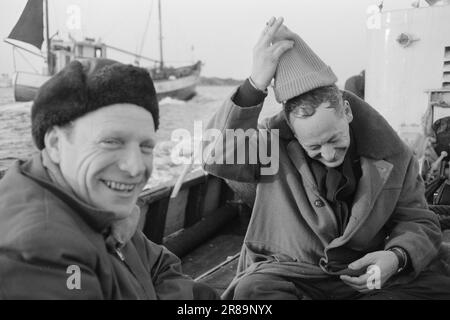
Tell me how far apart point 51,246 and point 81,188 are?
0.25 meters

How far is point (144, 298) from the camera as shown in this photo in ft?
5.36

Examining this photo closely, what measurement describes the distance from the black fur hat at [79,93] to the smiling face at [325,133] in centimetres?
87

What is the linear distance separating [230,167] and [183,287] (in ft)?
2.28

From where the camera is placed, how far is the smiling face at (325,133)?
7.07ft

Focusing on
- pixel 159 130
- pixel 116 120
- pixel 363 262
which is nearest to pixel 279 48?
pixel 116 120

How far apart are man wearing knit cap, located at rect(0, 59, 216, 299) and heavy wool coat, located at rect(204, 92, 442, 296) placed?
754 mm

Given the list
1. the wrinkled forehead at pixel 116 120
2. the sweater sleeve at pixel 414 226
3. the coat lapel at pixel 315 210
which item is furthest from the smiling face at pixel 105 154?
the sweater sleeve at pixel 414 226

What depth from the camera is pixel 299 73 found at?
7.04 feet

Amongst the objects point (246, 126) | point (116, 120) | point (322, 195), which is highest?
point (116, 120)

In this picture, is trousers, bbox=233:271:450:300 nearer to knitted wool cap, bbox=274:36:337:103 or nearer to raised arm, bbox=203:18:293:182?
raised arm, bbox=203:18:293:182

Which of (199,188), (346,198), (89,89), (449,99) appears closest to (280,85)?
(346,198)

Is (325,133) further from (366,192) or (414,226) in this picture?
(414,226)

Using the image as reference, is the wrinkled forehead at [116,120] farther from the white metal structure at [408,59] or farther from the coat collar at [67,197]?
the white metal structure at [408,59]
